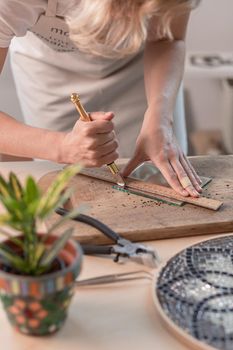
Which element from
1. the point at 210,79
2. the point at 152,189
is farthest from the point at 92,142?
the point at 210,79

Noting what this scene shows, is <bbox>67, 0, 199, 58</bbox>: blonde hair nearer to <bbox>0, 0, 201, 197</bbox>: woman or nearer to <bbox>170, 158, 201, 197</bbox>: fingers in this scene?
<bbox>0, 0, 201, 197</bbox>: woman

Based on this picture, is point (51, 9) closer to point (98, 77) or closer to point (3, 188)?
point (98, 77)

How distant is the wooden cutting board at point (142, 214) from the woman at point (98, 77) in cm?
5

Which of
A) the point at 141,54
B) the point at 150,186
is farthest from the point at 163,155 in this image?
the point at 141,54

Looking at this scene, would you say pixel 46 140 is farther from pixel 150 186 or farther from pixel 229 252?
pixel 229 252

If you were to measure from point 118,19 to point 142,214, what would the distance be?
0.31 metres

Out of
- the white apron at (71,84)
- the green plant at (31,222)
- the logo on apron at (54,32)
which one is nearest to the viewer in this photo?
the green plant at (31,222)

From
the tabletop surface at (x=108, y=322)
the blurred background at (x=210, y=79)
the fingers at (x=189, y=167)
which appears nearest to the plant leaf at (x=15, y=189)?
the tabletop surface at (x=108, y=322)

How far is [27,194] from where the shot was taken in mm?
592

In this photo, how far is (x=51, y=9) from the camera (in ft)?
3.57

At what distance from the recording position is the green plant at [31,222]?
58 cm

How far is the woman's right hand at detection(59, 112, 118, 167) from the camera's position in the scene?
968 mm

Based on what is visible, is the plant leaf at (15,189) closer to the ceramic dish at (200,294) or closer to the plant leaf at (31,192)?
the plant leaf at (31,192)

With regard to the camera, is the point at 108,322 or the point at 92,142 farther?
the point at 92,142
